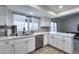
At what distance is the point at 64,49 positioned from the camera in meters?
3.26

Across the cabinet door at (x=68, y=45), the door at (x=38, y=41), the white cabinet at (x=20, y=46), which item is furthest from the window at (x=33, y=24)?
the cabinet door at (x=68, y=45)

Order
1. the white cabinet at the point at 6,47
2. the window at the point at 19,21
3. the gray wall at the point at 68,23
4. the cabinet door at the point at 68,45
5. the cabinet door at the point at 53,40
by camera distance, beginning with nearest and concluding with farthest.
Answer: the white cabinet at the point at 6,47 < the cabinet door at the point at 68,45 < the window at the point at 19,21 < the cabinet door at the point at 53,40 < the gray wall at the point at 68,23

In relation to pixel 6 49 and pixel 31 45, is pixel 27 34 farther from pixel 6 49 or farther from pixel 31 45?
pixel 6 49

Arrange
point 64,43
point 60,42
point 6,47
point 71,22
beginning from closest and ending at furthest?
1. point 6,47
2. point 64,43
3. point 60,42
4. point 71,22

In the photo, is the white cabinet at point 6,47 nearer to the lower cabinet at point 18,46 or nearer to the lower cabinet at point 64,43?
the lower cabinet at point 18,46

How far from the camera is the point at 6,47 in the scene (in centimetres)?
232

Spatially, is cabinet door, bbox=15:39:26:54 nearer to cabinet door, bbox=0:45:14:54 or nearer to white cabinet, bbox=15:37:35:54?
white cabinet, bbox=15:37:35:54

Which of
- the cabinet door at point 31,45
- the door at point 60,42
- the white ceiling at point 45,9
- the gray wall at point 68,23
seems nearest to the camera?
the white ceiling at point 45,9

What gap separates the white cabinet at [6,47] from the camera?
223 centimetres

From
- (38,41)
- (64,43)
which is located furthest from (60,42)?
(38,41)

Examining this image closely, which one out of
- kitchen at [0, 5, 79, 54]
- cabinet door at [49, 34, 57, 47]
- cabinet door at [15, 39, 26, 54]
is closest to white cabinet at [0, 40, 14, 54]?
kitchen at [0, 5, 79, 54]

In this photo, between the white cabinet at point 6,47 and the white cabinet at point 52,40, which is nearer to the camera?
the white cabinet at point 6,47
